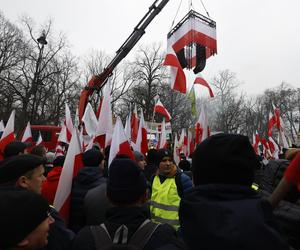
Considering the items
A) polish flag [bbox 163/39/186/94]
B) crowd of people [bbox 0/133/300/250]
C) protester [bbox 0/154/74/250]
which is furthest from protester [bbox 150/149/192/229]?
polish flag [bbox 163/39/186/94]

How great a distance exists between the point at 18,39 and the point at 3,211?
38.9 metres

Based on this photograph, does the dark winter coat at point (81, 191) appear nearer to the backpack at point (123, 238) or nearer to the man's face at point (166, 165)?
the man's face at point (166, 165)

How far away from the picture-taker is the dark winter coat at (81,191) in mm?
4066

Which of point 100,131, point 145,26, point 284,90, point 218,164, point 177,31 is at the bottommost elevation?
point 218,164

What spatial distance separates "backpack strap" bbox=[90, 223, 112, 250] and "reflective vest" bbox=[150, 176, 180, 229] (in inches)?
87.1

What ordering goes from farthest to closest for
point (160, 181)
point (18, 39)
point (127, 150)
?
point (18, 39)
point (127, 150)
point (160, 181)

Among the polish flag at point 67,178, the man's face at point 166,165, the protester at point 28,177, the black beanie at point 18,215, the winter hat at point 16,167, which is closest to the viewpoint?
the black beanie at point 18,215

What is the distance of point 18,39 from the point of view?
121 feet

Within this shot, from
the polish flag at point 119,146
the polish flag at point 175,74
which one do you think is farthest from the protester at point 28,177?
the polish flag at point 175,74

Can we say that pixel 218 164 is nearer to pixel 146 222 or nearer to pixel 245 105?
pixel 146 222

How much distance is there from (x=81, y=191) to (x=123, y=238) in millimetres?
2174

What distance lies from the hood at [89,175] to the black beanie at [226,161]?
101 inches

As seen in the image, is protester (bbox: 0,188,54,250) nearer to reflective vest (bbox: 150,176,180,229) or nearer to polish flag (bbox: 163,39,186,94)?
reflective vest (bbox: 150,176,180,229)

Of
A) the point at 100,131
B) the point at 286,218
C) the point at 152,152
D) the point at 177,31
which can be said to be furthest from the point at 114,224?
the point at 177,31
